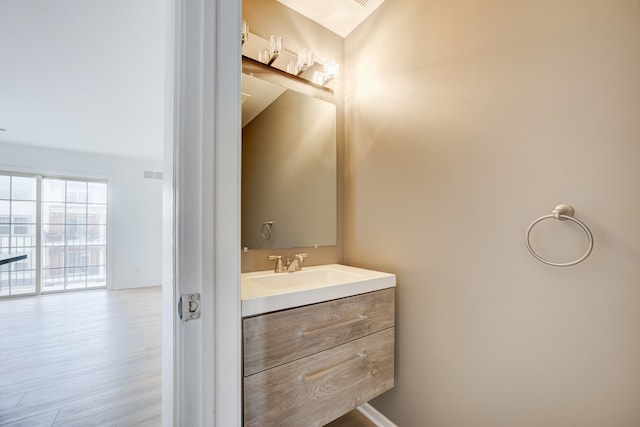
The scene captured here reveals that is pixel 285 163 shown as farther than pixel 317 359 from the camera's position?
Yes

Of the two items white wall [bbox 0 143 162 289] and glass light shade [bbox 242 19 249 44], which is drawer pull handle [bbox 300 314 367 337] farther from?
white wall [bbox 0 143 162 289]

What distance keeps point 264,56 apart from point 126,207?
495 cm

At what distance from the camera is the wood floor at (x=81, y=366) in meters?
1.74

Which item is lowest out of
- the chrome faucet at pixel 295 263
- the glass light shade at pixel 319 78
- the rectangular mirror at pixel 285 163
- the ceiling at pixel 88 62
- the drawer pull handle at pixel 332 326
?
the drawer pull handle at pixel 332 326

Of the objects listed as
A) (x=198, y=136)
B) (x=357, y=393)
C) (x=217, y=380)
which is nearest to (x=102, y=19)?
(x=198, y=136)

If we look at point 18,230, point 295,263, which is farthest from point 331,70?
point 18,230

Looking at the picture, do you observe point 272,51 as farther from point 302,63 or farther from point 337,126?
point 337,126

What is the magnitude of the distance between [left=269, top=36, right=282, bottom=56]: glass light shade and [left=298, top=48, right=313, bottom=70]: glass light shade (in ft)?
0.52

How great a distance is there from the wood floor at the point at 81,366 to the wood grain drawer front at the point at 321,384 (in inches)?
20.4

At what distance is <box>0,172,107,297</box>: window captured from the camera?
4.46 m

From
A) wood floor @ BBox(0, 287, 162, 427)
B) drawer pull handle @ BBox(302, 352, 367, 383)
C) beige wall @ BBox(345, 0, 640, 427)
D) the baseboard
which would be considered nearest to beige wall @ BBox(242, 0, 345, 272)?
beige wall @ BBox(345, 0, 640, 427)

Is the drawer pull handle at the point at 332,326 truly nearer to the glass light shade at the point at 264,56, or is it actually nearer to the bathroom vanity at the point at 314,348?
the bathroom vanity at the point at 314,348

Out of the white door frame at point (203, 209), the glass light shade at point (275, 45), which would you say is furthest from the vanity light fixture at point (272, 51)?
the white door frame at point (203, 209)

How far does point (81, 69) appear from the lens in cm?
242
